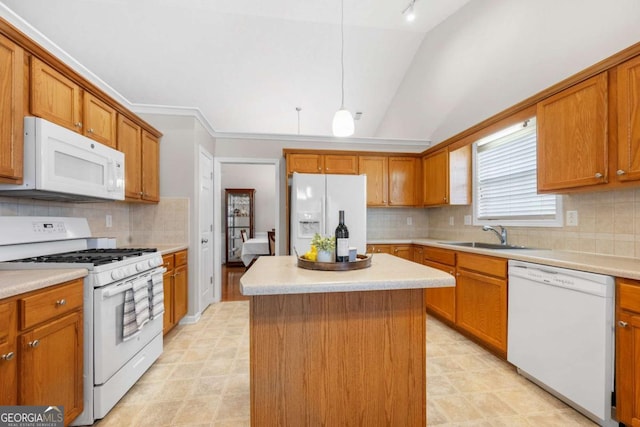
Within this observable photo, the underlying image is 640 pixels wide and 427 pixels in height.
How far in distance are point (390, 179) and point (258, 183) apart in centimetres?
453

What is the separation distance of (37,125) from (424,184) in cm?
393

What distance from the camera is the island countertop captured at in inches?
45.3

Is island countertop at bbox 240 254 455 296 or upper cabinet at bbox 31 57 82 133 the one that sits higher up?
upper cabinet at bbox 31 57 82 133

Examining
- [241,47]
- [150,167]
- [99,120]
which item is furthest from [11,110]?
[241,47]

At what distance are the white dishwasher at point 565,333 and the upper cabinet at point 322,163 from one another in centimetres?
234

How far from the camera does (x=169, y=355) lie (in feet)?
7.99

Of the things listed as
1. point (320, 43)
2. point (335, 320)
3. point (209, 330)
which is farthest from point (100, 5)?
point (335, 320)

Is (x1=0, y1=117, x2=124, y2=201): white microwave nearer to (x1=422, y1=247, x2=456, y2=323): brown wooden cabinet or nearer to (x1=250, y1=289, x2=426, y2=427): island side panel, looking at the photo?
(x1=250, y1=289, x2=426, y2=427): island side panel

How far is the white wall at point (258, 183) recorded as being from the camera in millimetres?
7441

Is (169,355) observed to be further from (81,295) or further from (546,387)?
(546,387)

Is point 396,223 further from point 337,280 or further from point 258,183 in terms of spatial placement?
point 258,183

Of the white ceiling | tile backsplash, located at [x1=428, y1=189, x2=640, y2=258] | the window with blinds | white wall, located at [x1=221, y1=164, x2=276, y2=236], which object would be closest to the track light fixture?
the white ceiling

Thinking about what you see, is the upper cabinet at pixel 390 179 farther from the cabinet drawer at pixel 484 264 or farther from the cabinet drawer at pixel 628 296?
the cabinet drawer at pixel 628 296

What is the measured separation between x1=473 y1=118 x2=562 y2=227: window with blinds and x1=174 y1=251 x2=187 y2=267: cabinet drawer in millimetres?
3322
